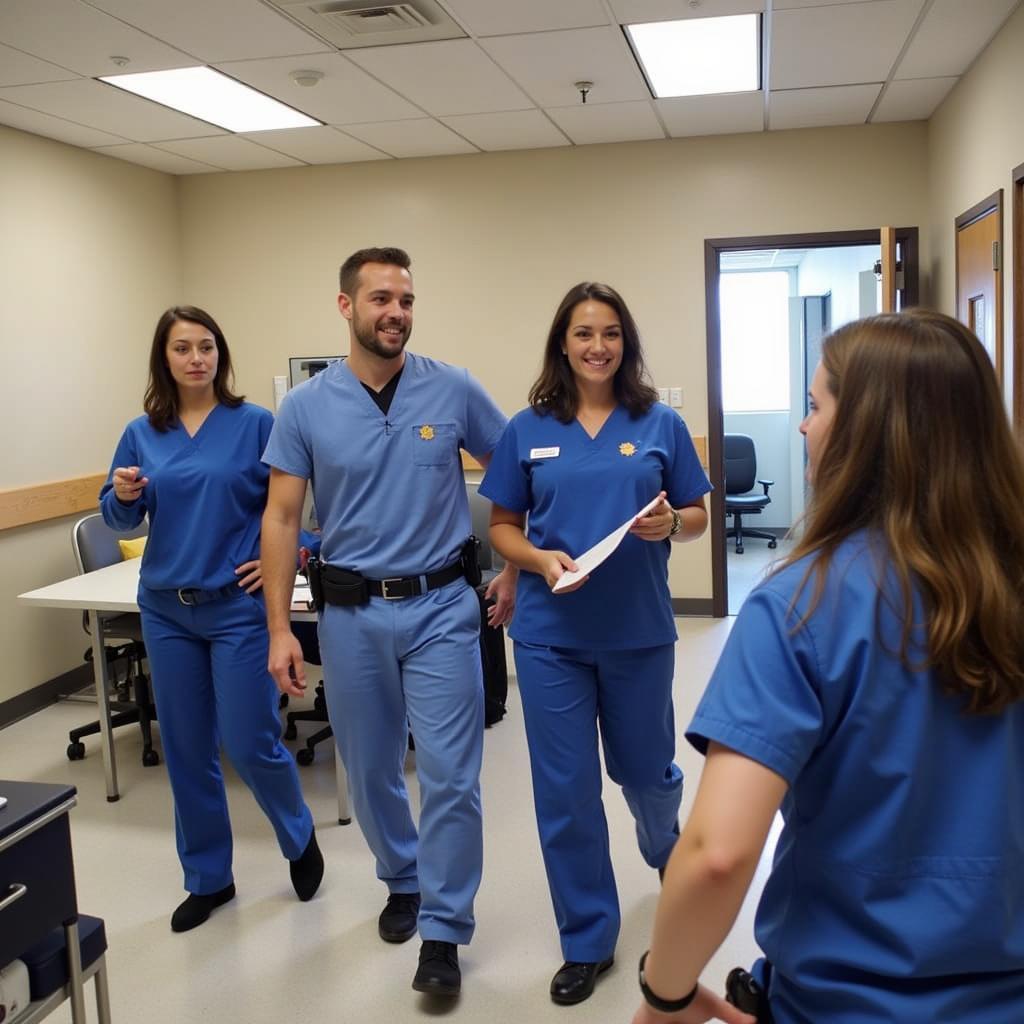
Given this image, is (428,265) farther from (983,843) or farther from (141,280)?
(983,843)

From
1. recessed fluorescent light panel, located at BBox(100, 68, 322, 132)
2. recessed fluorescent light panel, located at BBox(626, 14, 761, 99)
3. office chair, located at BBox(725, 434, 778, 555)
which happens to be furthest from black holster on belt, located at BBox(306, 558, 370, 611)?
office chair, located at BBox(725, 434, 778, 555)

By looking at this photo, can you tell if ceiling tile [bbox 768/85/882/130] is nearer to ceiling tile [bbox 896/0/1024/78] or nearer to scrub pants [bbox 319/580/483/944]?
→ ceiling tile [bbox 896/0/1024/78]

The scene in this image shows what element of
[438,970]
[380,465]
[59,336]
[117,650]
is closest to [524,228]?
[59,336]

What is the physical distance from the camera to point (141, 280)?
17.5 ft

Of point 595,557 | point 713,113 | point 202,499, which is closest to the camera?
point 595,557

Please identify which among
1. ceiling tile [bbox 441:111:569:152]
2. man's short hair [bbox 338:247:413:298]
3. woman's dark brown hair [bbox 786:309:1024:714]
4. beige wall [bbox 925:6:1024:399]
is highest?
ceiling tile [bbox 441:111:569:152]

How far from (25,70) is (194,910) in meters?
2.86

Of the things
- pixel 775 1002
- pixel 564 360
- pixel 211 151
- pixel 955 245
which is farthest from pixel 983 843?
pixel 211 151

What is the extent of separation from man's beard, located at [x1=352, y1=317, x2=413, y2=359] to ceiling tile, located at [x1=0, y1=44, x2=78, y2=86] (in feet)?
6.53

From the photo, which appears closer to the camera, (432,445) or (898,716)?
(898,716)

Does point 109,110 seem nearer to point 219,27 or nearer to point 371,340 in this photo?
point 219,27

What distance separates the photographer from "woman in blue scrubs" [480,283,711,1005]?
2090 mm

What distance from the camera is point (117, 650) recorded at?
398cm

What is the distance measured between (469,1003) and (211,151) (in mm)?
4244
